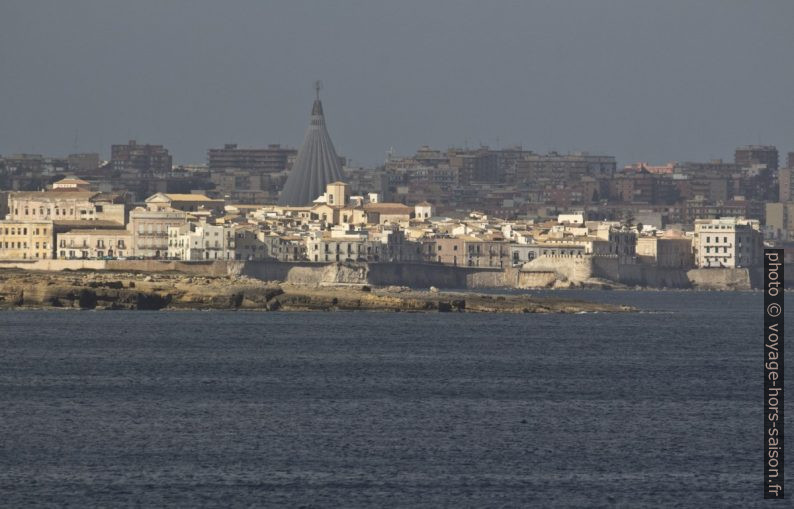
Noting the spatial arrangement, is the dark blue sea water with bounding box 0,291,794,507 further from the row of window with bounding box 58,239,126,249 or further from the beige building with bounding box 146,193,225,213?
the beige building with bounding box 146,193,225,213

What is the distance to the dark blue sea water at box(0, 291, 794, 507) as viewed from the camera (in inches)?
1560

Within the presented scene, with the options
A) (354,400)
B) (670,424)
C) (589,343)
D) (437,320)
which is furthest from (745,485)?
(437,320)

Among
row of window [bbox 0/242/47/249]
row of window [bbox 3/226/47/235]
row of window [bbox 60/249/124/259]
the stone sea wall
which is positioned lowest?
the stone sea wall

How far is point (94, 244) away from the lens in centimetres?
15875

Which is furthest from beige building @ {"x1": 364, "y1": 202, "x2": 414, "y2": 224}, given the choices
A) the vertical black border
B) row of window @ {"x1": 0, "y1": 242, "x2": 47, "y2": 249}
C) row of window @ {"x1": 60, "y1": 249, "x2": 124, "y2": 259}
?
the vertical black border

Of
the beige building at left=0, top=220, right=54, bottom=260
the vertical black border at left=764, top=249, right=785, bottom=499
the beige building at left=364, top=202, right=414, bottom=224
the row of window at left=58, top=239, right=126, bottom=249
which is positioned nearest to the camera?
the vertical black border at left=764, top=249, right=785, bottom=499

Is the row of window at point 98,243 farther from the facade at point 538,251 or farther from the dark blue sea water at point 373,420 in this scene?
the dark blue sea water at point 373,420

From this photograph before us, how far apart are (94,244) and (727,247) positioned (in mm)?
53381

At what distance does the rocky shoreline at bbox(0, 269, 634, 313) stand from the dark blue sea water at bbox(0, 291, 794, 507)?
60.3 feet

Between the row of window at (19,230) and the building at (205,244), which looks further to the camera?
the row of window at (19,230)

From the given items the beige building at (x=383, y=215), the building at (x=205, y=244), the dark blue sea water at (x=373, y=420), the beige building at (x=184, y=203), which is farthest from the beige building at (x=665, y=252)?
the dark blue sea water at (x=373, y=420)

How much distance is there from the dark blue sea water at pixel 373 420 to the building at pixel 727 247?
99514 mm

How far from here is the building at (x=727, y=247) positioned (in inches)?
7165

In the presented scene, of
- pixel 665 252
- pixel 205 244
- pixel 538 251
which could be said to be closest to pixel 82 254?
pixel 205 244
